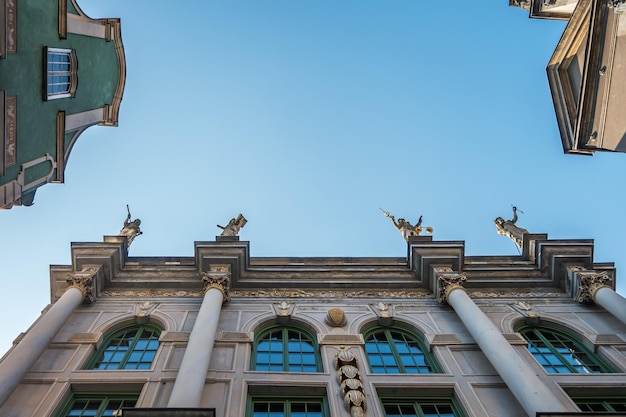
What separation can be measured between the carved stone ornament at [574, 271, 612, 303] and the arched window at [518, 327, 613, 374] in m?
1.97

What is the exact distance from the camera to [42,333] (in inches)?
647

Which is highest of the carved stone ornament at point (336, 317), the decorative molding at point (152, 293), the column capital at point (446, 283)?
the decorative molding at point (152, 293)

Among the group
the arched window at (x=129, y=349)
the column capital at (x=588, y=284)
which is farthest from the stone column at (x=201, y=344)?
the column capital at (x=588, y=284)

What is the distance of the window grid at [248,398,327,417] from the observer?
46.9ft

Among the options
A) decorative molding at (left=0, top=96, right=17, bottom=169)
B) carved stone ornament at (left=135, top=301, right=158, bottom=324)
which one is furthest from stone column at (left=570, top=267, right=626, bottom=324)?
decorative molding at (left=0, top=96, right=17, bottom=169)

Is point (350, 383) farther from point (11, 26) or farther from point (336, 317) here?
point (11, 26)

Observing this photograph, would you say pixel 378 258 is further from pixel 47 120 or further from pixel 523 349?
pixel 47 120

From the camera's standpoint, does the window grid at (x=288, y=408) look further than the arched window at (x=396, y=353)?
No

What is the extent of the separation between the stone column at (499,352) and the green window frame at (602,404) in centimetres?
107

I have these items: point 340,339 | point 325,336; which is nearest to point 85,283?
point 325,336

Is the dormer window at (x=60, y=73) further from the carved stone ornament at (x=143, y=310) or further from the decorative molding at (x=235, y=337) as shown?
the decorative molding at (x=235, y=337)

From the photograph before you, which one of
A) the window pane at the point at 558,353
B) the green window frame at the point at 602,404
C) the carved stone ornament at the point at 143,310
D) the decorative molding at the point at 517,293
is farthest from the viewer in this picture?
the decorative molding at the point at 517,293

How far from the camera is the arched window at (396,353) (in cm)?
1655

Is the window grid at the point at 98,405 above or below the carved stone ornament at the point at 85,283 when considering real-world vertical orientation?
below
